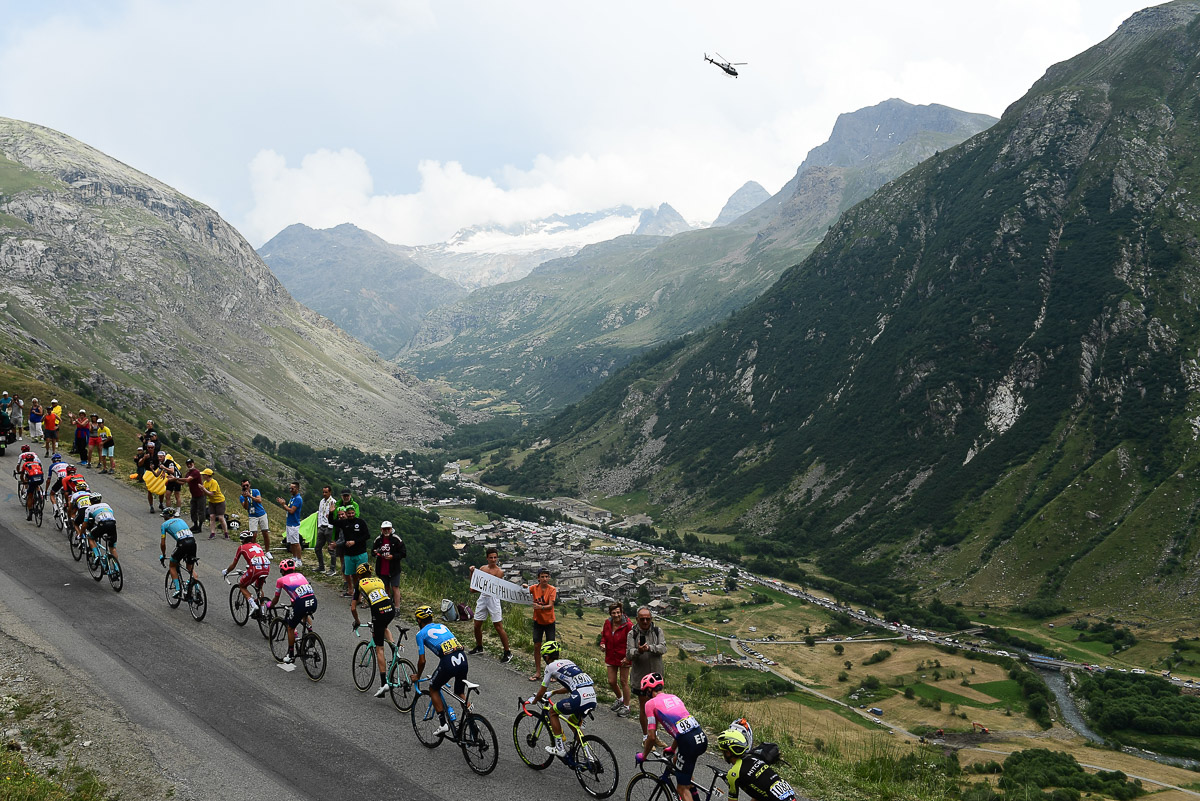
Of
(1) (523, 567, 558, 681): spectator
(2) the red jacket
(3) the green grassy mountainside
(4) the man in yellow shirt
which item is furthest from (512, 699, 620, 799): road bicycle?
(3) the green grassy mountainside

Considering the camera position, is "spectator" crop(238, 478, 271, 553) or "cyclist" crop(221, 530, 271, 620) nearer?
"cyclist" crop(221, 530, 271, 620)

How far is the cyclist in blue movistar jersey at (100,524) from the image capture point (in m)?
24.5

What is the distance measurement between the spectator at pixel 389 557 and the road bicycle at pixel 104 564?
11.5 meters

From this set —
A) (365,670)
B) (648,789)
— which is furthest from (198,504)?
(648,789)

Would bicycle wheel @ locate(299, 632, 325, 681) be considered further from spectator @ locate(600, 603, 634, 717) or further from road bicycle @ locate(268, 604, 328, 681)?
spectator @ locate(600, 603, 634, 717)

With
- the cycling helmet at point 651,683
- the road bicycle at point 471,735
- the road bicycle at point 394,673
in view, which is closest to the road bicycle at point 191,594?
the road bicycle at point 394,673

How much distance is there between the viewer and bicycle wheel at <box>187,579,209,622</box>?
23.0 meters

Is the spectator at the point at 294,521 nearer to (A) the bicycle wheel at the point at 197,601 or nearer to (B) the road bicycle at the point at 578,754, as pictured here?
(A) the bicycle wheel at the point at 197,601

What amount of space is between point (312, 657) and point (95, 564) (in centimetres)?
1372

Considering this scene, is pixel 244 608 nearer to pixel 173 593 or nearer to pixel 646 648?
pixel 173 593

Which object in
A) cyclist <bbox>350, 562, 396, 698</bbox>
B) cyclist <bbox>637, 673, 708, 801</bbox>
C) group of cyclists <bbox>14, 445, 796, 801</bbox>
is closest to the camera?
group of cyclists <bbox>14, 445, 796, 801</bbox>

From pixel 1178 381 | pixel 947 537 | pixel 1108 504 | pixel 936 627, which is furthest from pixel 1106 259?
pixel 936 627

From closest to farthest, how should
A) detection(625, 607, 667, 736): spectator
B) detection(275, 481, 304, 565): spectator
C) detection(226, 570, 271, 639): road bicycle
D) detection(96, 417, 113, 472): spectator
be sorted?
detection(625, 607, 667, 736): spectator, detection(226, 570, 271, 639): road bicycle, detection(275, 481, 304, 565): spectator, detection(96, 417, 113, 472): spectator

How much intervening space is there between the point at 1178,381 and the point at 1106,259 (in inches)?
1653
